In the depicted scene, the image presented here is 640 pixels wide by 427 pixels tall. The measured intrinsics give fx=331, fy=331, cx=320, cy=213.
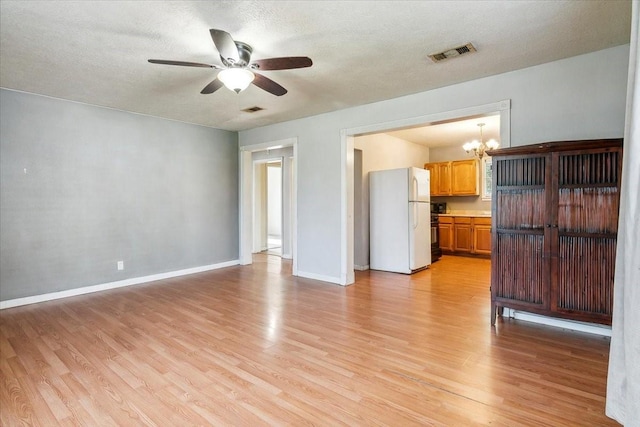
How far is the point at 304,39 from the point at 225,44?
2.50 feet

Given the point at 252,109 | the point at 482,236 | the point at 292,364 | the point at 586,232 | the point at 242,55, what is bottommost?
the point at 292,364

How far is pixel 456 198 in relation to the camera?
8227 millimetres

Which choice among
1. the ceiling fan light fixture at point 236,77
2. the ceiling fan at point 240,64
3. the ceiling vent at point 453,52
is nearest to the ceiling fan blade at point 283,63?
the ceiling fan at point 240,64

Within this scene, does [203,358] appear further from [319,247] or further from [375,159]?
[375,159]

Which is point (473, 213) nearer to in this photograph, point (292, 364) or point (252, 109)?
point (252, 109)

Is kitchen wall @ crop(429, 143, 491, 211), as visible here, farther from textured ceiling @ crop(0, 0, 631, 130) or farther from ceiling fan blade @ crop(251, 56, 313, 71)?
ceiling fan blade @ crop(251, 56, 313, 71)

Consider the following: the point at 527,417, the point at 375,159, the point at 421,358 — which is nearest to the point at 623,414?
the point at 527,417

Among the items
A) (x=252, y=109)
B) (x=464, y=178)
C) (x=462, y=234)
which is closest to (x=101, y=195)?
(x=252, y=109)

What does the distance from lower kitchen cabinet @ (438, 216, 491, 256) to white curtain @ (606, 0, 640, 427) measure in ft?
18.9

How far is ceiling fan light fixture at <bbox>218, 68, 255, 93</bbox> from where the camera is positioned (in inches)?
107

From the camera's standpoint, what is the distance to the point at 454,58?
3.13 meters

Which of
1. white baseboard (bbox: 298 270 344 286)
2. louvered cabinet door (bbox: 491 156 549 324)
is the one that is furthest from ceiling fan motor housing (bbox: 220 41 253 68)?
white baseboard (bbox: 298 270 344 286)

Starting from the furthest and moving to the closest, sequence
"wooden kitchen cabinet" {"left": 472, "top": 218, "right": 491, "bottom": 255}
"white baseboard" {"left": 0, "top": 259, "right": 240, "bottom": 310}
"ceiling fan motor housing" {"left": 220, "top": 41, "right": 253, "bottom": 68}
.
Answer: "wooden kitchen cabinet" {"left": 472, "top": 218, "right": 491, "bottom": 255} → "white baseboard" {"left": 0, "top": 259, "right": 240, "bottom": 310} → "ceiling fan motor housing" {"left": 220, "top": 41, "right": 253, "bottom": 68}

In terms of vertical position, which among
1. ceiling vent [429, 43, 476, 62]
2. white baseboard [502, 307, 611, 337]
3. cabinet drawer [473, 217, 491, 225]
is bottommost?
white baseboard [502, 307, 611, 337]
